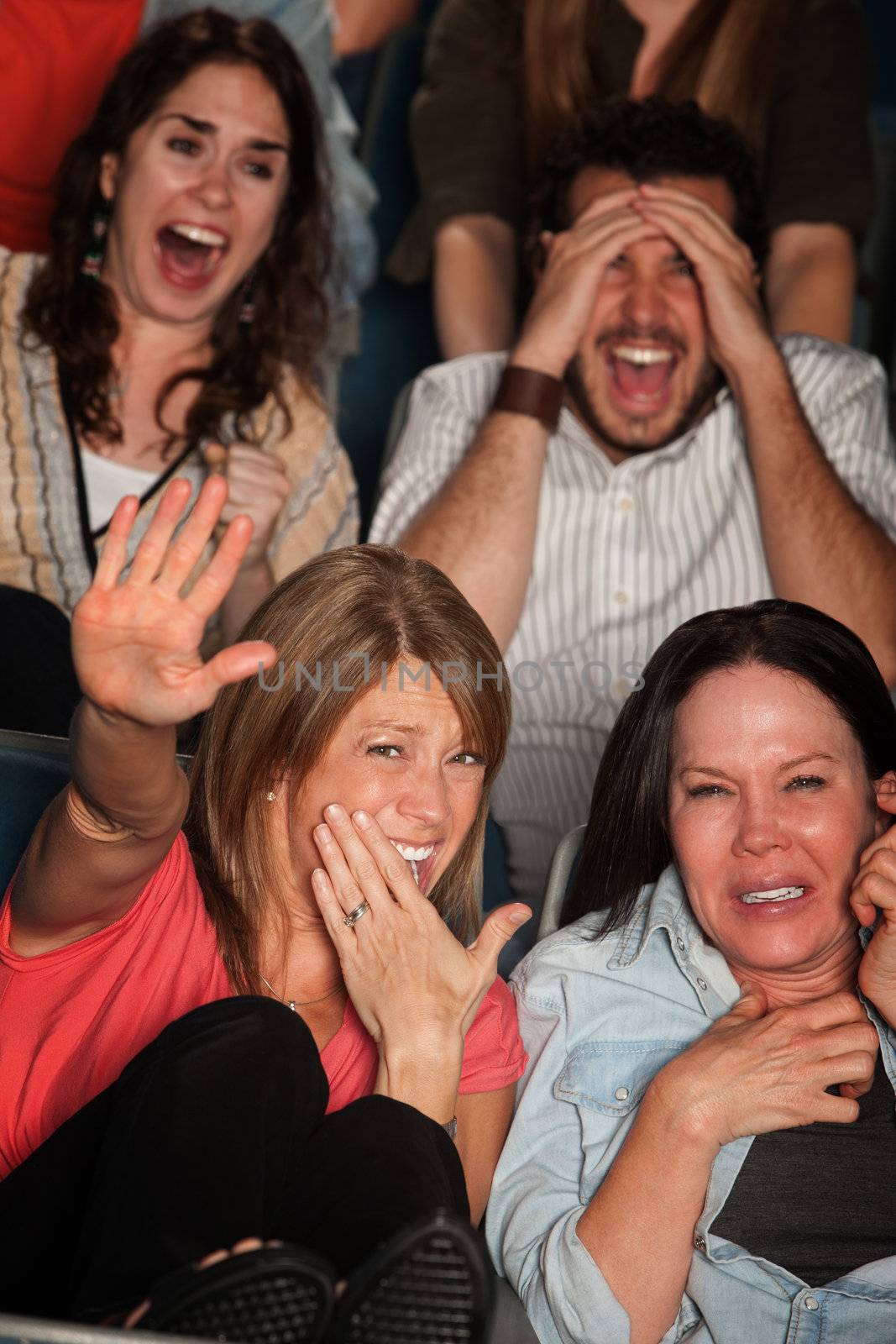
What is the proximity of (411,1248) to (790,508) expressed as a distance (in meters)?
1.40

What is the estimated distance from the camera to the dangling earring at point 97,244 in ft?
7.32

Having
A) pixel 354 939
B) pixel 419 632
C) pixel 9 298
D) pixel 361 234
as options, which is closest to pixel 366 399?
pixel 361 234

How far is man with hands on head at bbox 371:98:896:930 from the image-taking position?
6.80 ft

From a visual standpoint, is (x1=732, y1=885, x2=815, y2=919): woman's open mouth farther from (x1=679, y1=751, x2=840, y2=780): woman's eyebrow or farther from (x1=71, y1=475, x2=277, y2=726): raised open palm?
(x1=71, y1=475, x2=277, y2=726): raised open palm

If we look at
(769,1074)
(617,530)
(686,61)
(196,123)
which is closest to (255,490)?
(617,530)

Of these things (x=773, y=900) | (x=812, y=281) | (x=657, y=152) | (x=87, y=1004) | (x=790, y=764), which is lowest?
(x=87, y=1004)

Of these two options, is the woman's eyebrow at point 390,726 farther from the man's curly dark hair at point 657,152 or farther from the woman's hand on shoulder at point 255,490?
the man's curly dark hair at point 657,152

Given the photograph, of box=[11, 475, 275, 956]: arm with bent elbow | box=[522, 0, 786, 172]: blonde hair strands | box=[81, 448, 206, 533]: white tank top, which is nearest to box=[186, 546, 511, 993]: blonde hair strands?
box=[11, 475, 275, 956]: arm with bent elbow

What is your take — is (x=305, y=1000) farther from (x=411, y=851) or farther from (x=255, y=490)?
(x=255, y=490)

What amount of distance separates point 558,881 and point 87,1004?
52cm

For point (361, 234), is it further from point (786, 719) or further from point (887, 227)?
point (786, 719)

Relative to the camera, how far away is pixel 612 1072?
4.44ft

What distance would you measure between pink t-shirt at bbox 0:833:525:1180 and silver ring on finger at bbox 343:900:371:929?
13cm

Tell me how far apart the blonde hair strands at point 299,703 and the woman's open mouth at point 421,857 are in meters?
0.10
